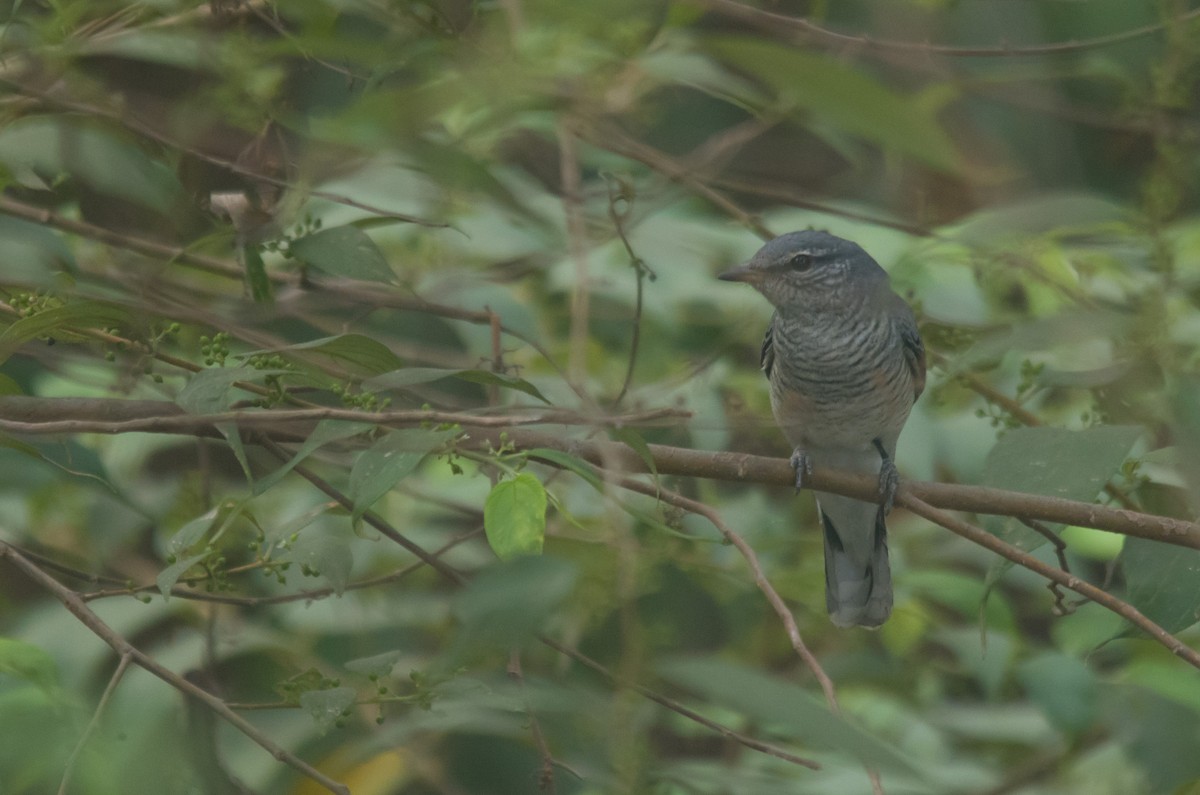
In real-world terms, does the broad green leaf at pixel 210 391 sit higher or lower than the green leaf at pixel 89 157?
lower

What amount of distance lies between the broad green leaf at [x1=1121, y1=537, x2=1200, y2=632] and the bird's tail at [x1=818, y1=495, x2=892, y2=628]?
4.60 feet

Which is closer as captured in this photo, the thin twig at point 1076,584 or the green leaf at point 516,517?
the green leaf at point 516,517

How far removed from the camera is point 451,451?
5.93 ft

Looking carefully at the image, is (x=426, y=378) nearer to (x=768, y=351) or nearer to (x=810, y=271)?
(x=810, y=271)

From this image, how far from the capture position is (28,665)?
70.5 inches

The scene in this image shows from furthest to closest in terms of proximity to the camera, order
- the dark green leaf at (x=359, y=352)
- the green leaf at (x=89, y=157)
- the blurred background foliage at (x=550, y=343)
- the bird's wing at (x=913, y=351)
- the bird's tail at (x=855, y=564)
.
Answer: the bird's tail at (x=855, y=564), the bird's wing at (x=913, y=351), the dark green leaf at (x=359, y=352), the green leaf at (x=89, y=157), the blurred background foliage at (x=550, y=343)

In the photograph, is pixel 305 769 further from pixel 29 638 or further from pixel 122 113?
pixel 29 638

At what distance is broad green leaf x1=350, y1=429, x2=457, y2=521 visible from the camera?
170 centimetres

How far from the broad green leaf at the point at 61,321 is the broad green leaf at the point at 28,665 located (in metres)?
0.43

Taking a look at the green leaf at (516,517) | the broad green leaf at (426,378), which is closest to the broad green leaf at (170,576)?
the broad green leaf at (426,378)

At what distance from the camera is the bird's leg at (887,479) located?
2709 mm

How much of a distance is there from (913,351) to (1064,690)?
100cm

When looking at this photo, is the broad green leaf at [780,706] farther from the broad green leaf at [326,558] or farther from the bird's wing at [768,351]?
the bird's wing at [768,351]

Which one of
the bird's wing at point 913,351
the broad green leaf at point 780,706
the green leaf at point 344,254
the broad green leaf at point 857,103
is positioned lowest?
the bird's wing at point 913,351
